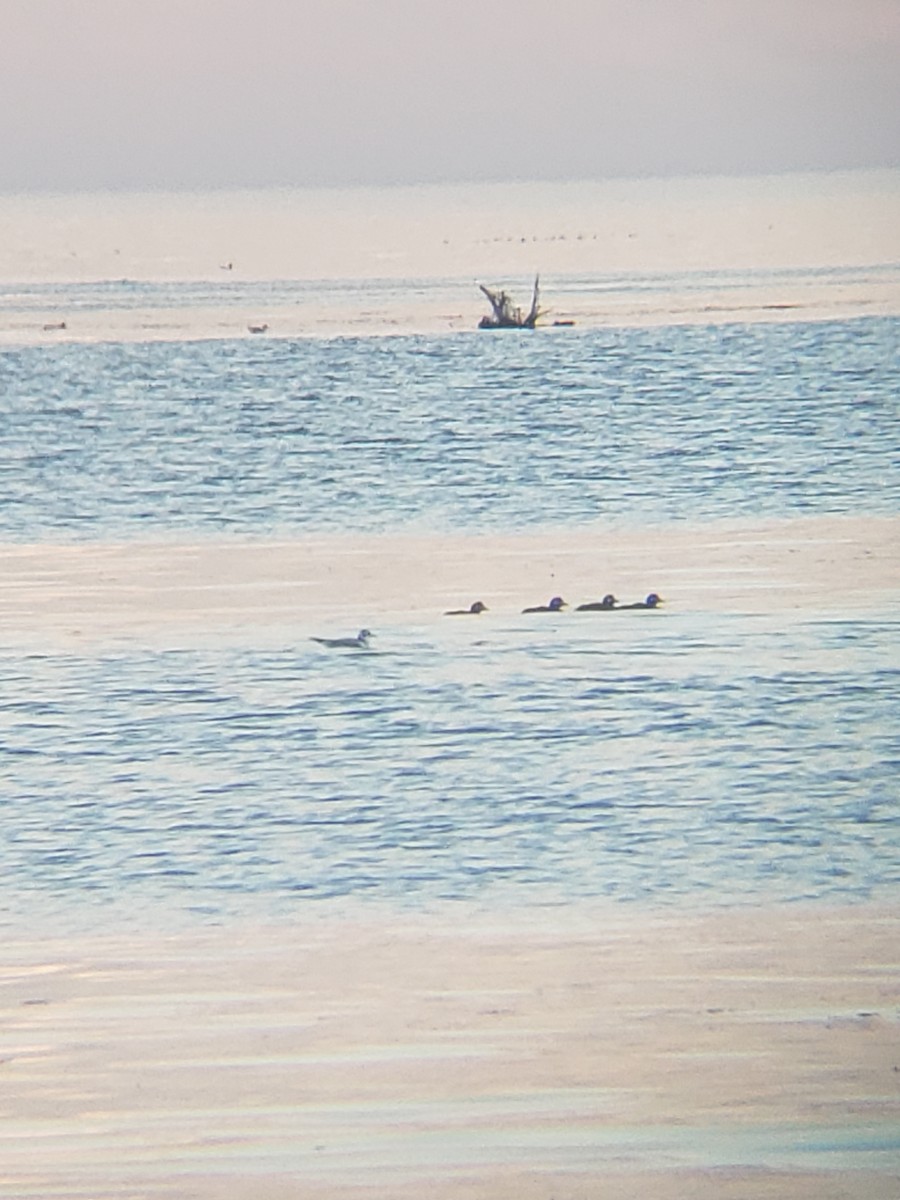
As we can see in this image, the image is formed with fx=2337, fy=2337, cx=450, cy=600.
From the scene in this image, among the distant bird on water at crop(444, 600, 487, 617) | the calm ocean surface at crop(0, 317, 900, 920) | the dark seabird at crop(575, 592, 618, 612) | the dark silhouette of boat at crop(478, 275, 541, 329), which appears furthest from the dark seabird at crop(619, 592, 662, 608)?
the dark silhouette of boat at crop(478, 275, 541, 329)

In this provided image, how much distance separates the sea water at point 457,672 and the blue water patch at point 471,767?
27 millimetres

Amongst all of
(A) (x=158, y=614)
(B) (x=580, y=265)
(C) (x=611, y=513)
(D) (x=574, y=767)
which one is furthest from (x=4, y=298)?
(D) (x=574, y=767)

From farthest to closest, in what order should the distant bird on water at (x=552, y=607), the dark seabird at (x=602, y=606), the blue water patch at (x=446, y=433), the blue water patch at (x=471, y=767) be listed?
the blue water patch at (x=446, y=433)
the distant bird on water at (x=552, y=607)
the dark seabird at (x=602, y=606)
the blue water patch at (x=471, y=767)

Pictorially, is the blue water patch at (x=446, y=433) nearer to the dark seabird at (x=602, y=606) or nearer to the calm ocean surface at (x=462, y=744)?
the calm ocean surface at (x=462, y=744)

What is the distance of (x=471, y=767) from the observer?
11.4 meters

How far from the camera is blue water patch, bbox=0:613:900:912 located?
9242 mm

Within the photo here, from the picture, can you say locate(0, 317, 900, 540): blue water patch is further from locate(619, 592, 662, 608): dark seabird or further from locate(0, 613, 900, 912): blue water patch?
locate(0, 613, 900, 912): blue water patch

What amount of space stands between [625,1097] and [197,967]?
190cm

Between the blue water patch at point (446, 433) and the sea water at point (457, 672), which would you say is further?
the blue water patch at point (446, 433)

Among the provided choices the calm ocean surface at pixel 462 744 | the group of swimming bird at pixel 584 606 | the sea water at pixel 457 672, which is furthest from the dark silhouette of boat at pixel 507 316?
the group of swimming bird at pixel 584 606

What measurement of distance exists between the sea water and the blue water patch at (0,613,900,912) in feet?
0.09

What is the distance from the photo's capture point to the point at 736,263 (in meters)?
121

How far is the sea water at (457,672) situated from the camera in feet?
31.1

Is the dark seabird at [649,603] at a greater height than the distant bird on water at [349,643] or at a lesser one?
greater
